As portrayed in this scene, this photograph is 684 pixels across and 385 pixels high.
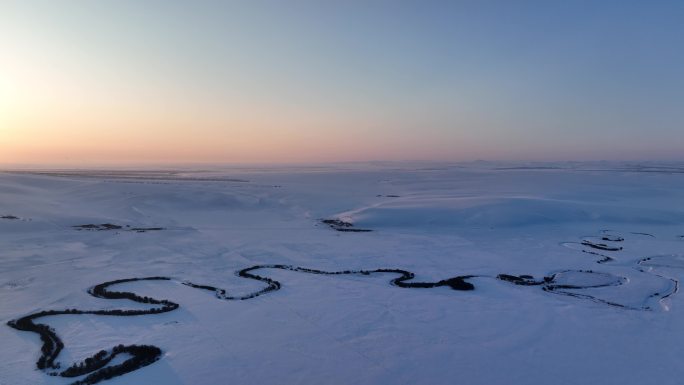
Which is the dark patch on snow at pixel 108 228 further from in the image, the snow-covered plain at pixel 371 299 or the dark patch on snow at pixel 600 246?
the dark patch on snow at pixel 600 246

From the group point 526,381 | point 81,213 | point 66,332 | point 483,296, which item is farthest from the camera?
point 81,213

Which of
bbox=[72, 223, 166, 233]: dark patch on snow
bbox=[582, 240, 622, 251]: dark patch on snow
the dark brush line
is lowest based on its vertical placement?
bbox=[582, 240, 622, 251]: dark patch on snow

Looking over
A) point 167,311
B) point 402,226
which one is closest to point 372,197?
point 402,226

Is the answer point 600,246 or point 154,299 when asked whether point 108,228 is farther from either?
point 600,246

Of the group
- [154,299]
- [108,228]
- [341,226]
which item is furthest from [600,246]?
[108,228]

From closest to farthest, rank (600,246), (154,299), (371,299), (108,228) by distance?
(154,299) < (371,299) < (600,246) < (108,228)

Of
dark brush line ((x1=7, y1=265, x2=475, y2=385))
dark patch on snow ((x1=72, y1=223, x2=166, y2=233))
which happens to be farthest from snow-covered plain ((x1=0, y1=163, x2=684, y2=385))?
dark patch on snow ((x1=72, y1=223, x2=166, y2=233))

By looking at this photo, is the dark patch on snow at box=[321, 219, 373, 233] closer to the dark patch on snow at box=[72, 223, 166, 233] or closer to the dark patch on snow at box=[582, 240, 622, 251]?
the dark patch on snow at box=[72, 223, 166, 233]

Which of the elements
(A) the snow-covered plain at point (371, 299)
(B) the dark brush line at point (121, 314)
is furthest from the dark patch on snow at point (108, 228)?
(B) the dark brush line at point (121, 314)

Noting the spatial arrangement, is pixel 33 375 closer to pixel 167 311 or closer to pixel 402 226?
pixel 167 311
